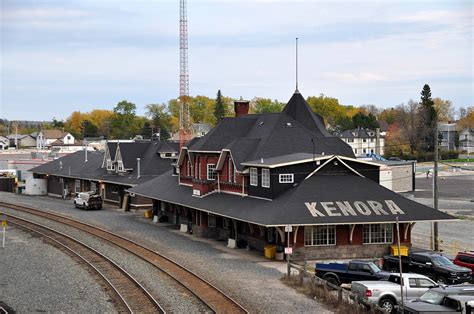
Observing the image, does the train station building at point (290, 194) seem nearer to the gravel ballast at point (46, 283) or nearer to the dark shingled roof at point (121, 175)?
the gravel ballast at point (46, 283)

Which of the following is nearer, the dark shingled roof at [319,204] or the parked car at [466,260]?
the parked car at [466,260]

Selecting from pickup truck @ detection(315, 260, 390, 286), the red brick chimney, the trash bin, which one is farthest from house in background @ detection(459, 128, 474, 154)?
pickup truck @ detection(315, 260, 390, 286)

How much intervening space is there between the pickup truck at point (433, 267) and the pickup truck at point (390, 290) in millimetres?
4634

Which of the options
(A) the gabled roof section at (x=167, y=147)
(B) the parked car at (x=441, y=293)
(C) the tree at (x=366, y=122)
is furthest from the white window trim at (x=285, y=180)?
(C) the tree at (x=366, y=122)

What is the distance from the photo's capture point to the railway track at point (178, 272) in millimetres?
25336

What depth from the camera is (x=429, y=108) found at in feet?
450

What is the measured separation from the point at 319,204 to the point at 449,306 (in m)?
15.8

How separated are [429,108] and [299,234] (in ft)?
356

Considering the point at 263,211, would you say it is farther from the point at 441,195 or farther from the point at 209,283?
the point at 441,195

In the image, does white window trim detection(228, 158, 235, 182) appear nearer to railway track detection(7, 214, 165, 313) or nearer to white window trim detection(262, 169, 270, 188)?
white window trim detection(262, 169, 270, 188)

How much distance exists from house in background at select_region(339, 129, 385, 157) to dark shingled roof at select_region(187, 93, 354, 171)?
9070 centimetres

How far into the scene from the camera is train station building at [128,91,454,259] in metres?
36.9

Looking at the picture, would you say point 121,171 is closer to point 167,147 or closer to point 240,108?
point 167,147

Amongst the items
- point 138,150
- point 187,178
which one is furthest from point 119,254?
point 138,150
